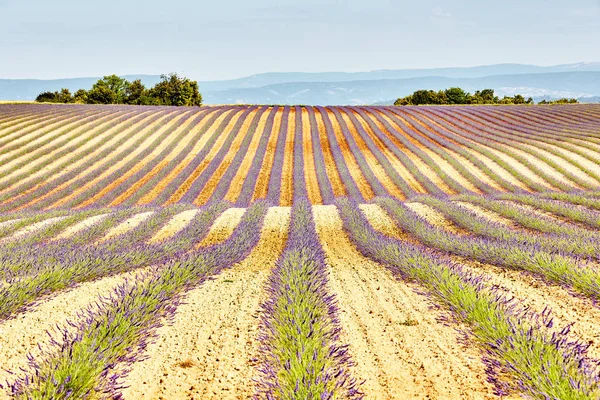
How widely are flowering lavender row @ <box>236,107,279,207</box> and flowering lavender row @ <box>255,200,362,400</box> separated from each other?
1389 cm

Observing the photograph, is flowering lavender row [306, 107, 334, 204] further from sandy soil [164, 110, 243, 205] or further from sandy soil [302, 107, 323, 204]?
sandy soil [164, 110, 243, 205]

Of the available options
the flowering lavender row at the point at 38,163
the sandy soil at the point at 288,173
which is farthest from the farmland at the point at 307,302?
the flowering lavender row at the point at 38,163

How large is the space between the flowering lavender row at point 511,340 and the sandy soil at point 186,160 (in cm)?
1854

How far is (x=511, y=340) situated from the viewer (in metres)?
3.36

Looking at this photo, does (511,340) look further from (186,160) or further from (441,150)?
(441,150)

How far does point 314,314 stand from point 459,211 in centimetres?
753

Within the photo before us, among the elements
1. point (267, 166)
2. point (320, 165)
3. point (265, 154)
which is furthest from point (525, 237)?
point (265, 154)

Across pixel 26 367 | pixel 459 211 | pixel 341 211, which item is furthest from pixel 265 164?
pixel 26 367

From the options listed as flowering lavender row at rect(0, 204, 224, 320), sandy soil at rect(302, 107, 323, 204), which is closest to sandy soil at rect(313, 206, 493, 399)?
flowering lavender row at rect(0, 204, 224, 320)

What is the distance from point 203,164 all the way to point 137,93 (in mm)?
74290

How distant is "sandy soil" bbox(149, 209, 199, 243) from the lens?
8.82 metres

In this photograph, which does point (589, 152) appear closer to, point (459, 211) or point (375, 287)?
point (459, 211)

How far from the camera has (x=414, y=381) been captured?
321cm

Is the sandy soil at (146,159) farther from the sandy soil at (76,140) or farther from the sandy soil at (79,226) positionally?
the sandy soil at (79,226)
